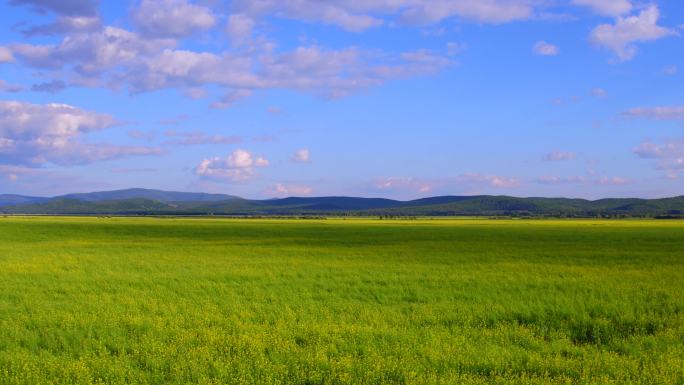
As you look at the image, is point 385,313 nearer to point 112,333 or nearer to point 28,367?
point 112,333

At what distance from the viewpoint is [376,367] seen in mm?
11102

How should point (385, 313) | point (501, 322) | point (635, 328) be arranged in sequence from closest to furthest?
point (635, 328), point (501, 322), point (385, 313)

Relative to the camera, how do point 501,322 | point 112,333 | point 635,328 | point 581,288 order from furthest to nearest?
point 581,288 → point 501,322 → point 635,328 → point 112,333

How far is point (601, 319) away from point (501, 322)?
2707mm

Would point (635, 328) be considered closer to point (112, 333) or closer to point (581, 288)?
point (581, 288)

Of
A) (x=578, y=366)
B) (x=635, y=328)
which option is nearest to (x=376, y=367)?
(x=578, y=366)

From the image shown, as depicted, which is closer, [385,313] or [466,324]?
[466,324]

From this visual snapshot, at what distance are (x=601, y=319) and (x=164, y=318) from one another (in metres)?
11.9

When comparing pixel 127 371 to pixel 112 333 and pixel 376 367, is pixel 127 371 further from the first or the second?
pixel 376 367

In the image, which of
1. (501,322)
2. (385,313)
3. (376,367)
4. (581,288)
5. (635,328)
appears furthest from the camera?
(581,288)

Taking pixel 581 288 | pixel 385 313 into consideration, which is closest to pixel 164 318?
pixel 385 313

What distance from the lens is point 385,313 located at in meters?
17.3

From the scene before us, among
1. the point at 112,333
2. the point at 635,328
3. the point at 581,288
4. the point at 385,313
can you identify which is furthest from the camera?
the point at 581,288

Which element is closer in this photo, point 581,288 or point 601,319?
point 601,319
